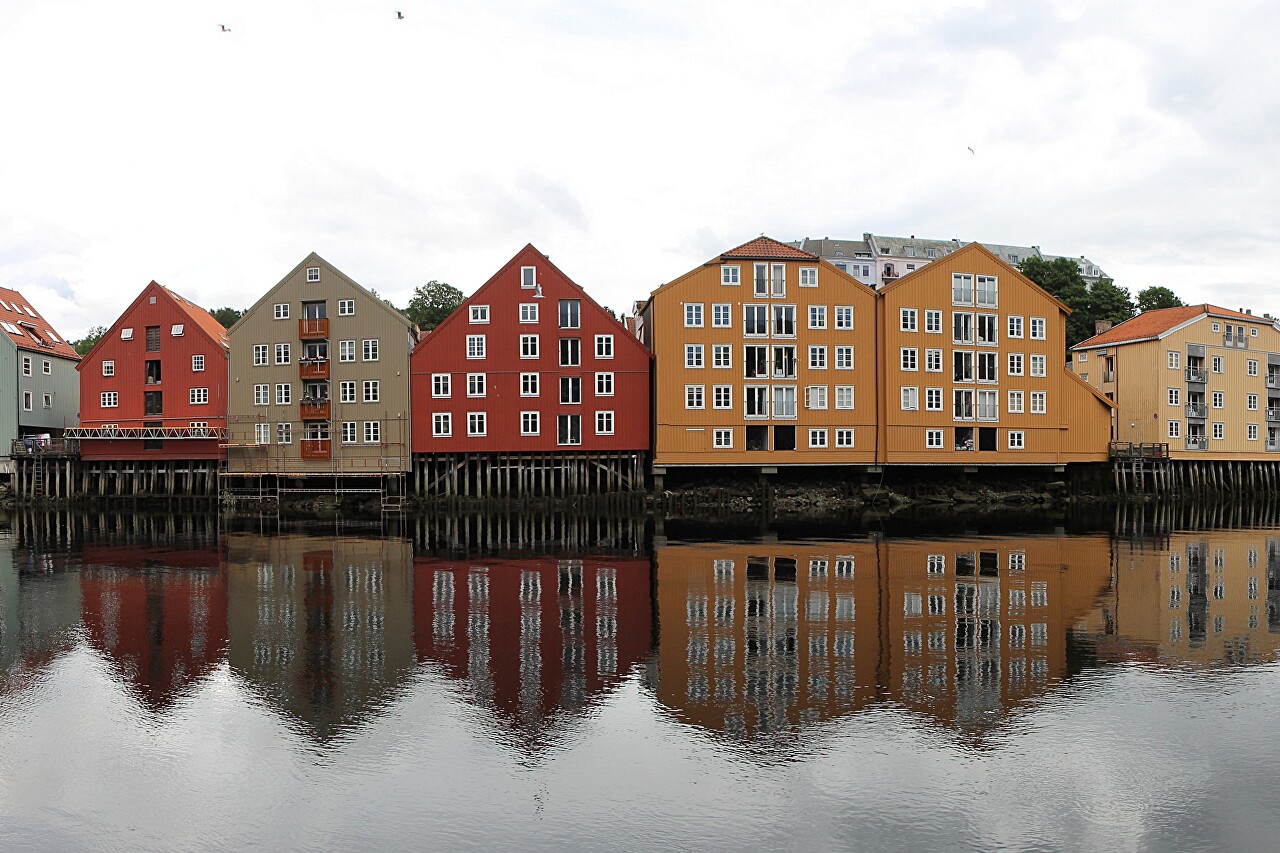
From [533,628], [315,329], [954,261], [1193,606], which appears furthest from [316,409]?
[1193,606]

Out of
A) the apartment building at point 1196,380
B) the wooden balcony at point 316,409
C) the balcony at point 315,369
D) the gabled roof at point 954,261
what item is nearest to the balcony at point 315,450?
the wooden balcony at point 316,409

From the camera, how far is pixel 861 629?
1997 cm

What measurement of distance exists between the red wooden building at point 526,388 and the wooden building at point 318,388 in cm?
203

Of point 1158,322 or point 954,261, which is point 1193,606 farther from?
point 1158,322

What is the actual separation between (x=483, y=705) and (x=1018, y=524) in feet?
116

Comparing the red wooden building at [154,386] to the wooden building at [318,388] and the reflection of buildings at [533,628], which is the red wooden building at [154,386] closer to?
the wooden building at [318,388]

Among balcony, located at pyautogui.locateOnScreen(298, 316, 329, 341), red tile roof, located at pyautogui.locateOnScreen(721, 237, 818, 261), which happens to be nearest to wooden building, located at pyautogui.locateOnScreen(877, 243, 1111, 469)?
red tile roof, located at pyautogui.locateOnScreen(721, 237, 818, 261)

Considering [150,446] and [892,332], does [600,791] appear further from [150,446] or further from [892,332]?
[150,446]

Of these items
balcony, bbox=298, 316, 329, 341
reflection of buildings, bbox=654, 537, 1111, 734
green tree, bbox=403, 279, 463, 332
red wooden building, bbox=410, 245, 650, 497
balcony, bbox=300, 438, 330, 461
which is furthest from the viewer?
green tree, bbox=403, 279, 463, 332

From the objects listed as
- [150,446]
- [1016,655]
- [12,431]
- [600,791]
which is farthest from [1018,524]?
[12,431]

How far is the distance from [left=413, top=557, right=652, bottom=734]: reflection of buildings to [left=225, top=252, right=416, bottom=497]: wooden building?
1072 inches

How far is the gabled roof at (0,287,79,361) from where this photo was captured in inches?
2677

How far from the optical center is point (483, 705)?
15.0 metres

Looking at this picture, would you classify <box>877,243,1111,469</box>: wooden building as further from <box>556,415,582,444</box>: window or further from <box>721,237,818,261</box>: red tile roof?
<box>556,415,582,444</box>: window
